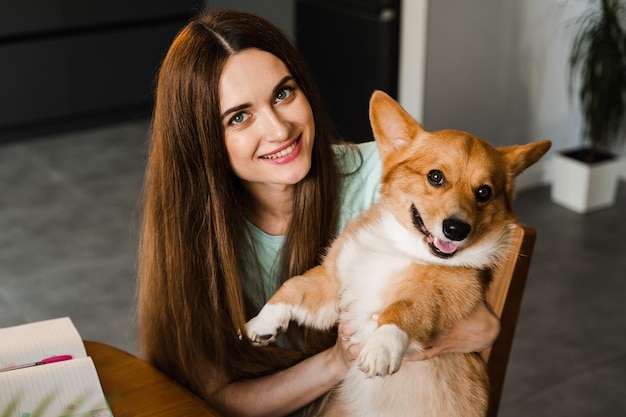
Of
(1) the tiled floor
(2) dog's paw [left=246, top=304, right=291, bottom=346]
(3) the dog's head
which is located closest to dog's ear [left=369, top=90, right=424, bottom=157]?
(3) the dog's head

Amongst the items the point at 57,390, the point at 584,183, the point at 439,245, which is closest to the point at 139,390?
the point at 57,390

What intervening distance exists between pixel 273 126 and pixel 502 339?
0.57m

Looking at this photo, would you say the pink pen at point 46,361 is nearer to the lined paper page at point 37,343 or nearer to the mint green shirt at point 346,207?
the lined paper page at point 37,343

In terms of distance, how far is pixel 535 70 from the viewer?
4.26 meters

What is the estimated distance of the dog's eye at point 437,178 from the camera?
1479mm

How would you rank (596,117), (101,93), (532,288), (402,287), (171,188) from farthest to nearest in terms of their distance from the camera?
(101,93) < (596,117) < (532,288) < (171,188) < (402,287)

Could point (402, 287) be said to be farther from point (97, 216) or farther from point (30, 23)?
point (30, 23)

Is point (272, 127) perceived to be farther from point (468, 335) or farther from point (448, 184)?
point (468, 335)

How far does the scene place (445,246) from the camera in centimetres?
147

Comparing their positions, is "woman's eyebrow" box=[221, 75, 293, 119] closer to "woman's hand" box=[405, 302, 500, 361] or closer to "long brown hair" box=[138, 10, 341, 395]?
"long brown hair" box=[138, 10, 341, 395]

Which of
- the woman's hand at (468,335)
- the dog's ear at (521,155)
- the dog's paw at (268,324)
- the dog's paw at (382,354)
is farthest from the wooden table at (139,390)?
the dog's ear at (521,155)

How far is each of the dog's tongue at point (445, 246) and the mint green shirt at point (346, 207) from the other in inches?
Result: 13.3

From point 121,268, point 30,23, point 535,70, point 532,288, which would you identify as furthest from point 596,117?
point 30,23

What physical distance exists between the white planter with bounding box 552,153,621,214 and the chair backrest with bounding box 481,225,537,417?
2.67 m
